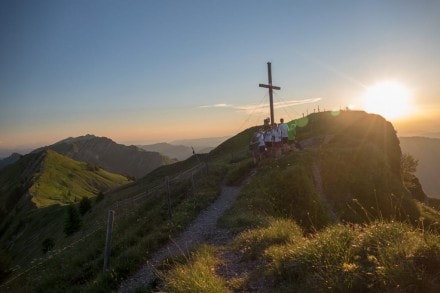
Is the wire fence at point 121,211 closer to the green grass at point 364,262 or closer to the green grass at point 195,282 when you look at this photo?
the green grass at point 195,282

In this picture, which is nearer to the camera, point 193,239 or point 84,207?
point 193,239

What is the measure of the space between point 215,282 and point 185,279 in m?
0.67

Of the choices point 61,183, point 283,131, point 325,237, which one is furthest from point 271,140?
point 61,183

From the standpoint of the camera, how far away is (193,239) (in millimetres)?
15398

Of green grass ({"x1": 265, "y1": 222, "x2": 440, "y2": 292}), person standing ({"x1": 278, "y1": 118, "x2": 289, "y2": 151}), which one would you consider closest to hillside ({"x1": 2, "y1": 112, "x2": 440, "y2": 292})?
green grass ({"x1": 265, "y1": 222, "x2": 440, "y2": 292})

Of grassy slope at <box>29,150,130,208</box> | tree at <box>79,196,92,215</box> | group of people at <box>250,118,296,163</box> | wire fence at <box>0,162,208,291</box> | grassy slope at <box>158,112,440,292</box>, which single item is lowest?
grassy slope at <box>29,150,130,208</box>

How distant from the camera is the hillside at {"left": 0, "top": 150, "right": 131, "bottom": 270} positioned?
9112 cm

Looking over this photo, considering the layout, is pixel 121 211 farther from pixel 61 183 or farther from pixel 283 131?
pixel 61 183

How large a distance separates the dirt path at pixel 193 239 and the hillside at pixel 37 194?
61578 mm

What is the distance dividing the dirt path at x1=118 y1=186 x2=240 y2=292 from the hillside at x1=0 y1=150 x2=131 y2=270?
61578 millimetres

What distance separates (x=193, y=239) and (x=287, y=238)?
17.7 feet

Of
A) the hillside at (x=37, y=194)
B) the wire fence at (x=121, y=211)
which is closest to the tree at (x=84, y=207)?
the hillside at (x=37, y=194)

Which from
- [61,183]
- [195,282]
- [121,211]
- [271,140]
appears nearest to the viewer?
[195,282]

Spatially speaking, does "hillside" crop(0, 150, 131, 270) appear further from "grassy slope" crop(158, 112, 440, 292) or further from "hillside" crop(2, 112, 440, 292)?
"grassy slope" crop(158, 112, 440, 292)
